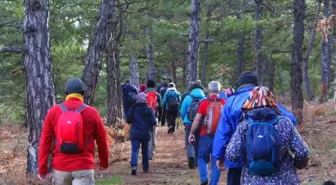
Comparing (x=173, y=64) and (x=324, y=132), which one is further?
(x=173, y=64)

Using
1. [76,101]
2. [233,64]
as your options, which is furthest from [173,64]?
[76,101]

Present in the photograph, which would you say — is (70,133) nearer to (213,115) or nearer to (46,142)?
(46,142)

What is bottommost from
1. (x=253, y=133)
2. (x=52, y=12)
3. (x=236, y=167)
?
(x=236, y=167)

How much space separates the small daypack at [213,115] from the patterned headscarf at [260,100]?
3884 mm

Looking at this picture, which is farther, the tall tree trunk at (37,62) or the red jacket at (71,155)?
the tall tree trunk at (37,62)

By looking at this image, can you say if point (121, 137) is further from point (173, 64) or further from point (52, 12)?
point (173, 64)

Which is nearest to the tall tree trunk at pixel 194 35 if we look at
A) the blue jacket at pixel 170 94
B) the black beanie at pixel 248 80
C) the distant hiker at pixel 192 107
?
the blue jacket at pixel 170 94

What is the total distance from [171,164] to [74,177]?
7476mm

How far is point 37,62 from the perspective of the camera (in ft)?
31.1

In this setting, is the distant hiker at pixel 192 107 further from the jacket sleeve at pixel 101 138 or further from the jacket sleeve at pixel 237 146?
the jacket sleeve at pixel 237 146

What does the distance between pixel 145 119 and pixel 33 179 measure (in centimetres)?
303

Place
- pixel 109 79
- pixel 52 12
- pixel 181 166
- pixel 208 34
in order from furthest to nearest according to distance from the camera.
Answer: pixel 208 34 < pixel 52 12 < pixel 109 79 < pixel 181 166

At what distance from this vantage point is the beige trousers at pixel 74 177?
6.29m

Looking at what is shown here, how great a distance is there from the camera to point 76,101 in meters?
6.41
